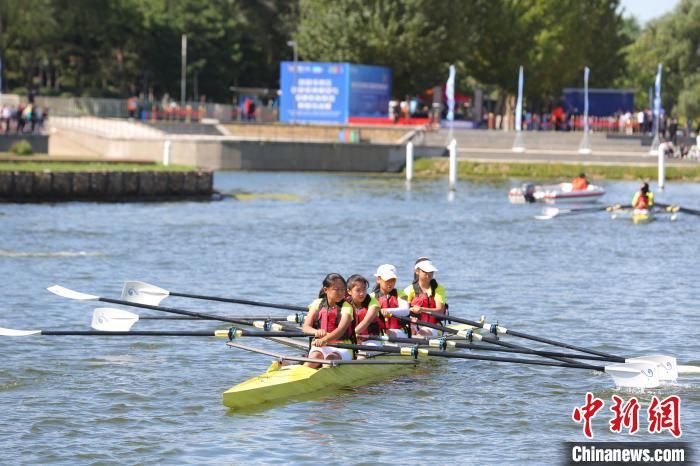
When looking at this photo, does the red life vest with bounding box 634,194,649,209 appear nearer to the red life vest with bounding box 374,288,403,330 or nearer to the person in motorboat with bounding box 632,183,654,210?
the person in motorboat with bounding box 632,183,654,210

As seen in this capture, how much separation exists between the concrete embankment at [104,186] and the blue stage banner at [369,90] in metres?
32.1

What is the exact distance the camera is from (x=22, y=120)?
8056 centimetres

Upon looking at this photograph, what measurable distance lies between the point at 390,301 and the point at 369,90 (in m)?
72.6

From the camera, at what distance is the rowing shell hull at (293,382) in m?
20.5

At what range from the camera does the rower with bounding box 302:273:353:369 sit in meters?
21.5

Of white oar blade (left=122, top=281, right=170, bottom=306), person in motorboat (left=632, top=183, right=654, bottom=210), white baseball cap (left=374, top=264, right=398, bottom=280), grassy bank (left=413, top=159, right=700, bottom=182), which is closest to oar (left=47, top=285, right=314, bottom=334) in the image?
white oar blade (left=122, top=281, right=170, bottom=306)

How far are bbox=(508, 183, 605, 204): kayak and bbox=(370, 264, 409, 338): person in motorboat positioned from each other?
38217mm

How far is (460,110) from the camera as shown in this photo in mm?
107125

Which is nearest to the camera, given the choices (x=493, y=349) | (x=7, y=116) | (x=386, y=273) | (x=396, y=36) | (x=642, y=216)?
(x=493, y=349)

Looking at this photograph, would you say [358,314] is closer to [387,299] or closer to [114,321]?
[387,299]

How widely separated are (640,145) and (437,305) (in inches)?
2485

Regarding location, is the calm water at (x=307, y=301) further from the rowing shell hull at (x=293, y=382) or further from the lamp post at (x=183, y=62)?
the lamp post at (x=183, y=62)

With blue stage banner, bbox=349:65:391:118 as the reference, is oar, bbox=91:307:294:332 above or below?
below

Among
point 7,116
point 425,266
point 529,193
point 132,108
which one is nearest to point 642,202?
point 529,193
